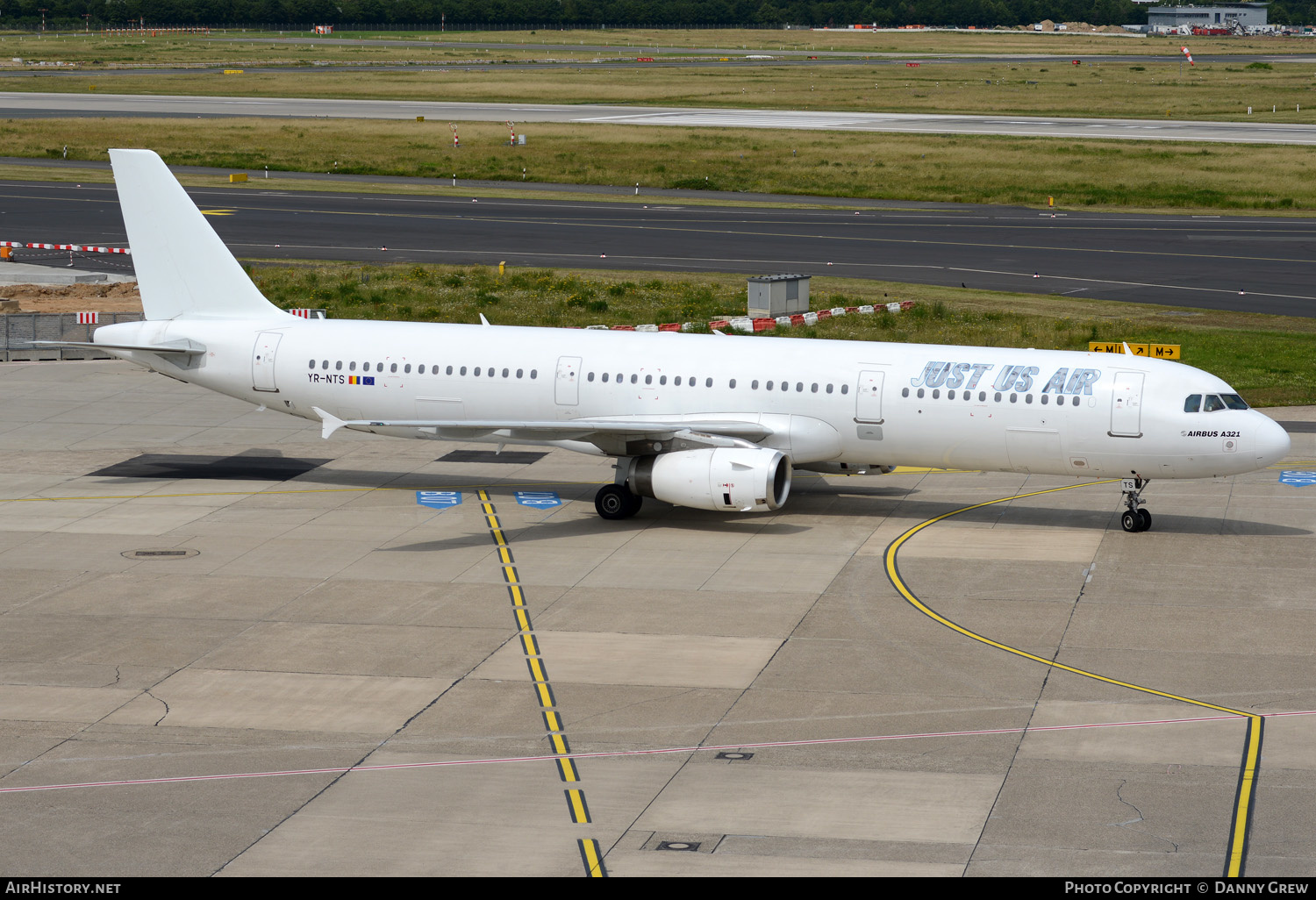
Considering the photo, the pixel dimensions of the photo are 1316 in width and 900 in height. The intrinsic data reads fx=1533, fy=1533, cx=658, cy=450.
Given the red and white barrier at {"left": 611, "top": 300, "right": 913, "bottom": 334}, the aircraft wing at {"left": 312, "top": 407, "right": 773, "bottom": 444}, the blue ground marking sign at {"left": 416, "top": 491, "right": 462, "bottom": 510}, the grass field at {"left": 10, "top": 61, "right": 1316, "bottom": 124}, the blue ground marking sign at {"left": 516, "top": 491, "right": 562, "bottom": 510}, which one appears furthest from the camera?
the grass field at {"left": 10, "top": 61, "right": 1316, "bottom": 124}

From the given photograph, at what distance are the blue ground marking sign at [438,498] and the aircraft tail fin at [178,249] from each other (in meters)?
6.40

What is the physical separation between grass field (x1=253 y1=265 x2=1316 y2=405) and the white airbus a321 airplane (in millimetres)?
16252

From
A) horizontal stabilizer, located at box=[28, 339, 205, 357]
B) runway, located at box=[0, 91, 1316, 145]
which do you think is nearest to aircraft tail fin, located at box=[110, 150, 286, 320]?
horizontal stabilizer, located at box=[28, 339, 205, 357]

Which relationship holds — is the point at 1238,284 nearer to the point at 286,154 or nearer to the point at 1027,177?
the point at 1027,177

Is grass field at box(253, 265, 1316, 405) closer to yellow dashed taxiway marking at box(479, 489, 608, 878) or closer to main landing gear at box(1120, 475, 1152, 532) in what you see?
main landing gear at box(1120, 475, 1152, 532)

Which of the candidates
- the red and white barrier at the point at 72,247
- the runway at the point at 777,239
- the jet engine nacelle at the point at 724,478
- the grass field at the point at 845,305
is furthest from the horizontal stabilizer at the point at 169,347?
the runway at the point at 777,239

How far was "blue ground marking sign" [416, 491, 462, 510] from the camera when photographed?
1533 inches

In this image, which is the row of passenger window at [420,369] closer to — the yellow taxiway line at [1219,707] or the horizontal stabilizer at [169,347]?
the horizontal stabilizer at [169,347]

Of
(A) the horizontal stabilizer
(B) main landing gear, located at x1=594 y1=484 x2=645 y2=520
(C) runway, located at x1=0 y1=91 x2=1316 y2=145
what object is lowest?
(B) main landing gear, located at x1=594 y1=484 x2=645 y2=520

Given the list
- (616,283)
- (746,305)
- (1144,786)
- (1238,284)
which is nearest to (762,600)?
(1144,786)

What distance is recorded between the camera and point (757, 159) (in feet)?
364

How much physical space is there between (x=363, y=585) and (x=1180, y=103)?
13631 centimetres

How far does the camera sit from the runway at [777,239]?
7075cm

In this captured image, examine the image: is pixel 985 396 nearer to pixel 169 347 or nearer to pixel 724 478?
pixel 724 478
